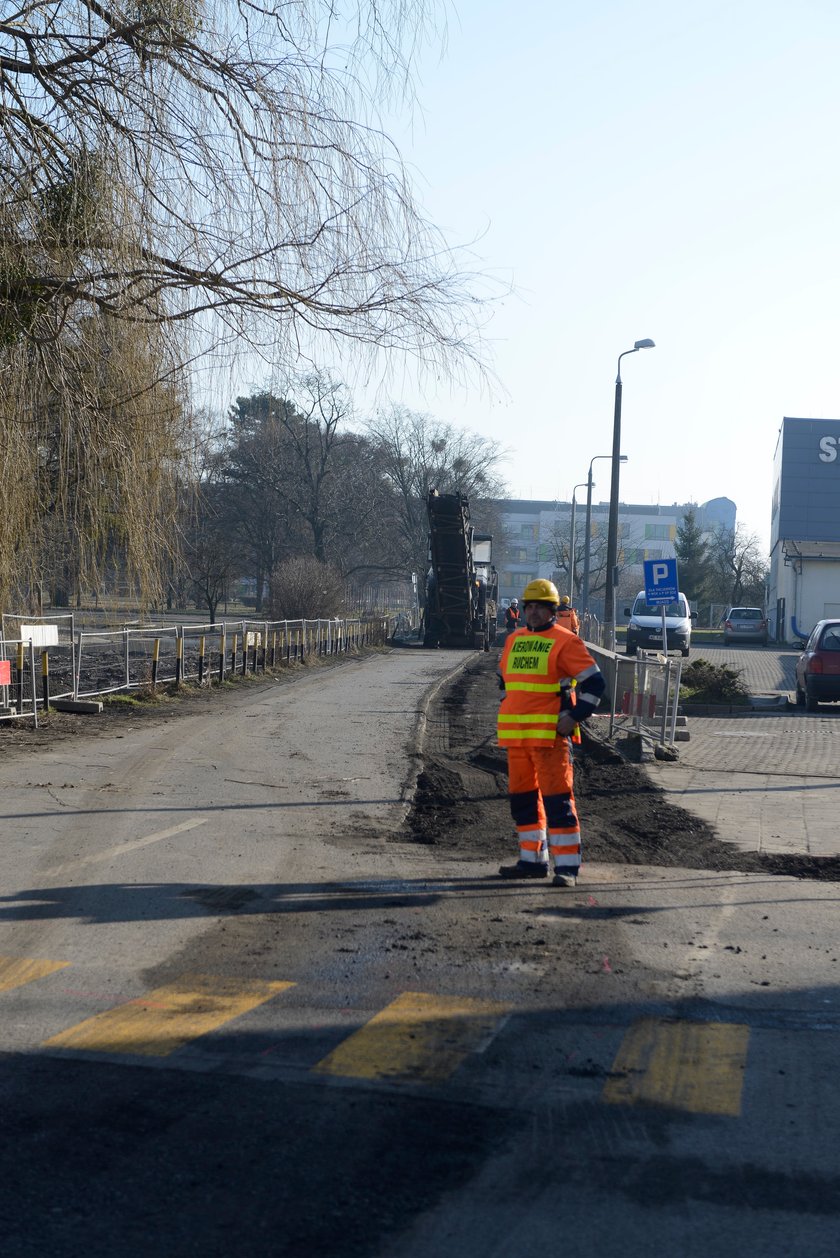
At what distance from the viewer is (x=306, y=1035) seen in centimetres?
498

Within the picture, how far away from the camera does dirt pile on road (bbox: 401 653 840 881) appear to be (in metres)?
9.26

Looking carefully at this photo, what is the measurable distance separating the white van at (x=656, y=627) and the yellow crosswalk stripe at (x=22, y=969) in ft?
108

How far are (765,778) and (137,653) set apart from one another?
18.7 m

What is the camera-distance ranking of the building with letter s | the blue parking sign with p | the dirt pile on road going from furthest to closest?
the building with letter s < the blue parking sign with p < the dirt pile on road

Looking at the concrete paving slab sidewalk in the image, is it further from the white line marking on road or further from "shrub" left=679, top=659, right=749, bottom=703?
the white line marking on road

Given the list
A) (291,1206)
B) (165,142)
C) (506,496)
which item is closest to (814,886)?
(291,1206)

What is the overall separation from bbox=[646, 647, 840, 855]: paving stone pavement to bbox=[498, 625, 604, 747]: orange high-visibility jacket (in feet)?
7.75

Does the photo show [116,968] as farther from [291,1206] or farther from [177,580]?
[177,580]

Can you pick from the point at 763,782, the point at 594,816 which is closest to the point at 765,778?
the point at 763,782

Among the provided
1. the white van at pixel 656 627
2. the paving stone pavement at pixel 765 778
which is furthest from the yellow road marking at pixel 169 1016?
the white van at pixel 656 627

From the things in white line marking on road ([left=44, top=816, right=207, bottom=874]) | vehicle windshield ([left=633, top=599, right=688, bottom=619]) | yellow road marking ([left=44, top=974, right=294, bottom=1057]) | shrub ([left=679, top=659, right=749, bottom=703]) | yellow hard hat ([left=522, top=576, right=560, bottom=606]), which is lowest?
shrub ([left=679, top=659, right=749, bottom=703])

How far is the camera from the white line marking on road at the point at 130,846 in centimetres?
821

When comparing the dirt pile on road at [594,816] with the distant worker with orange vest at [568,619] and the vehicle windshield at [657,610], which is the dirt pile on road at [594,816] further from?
the vehicle windshield at [657,610]

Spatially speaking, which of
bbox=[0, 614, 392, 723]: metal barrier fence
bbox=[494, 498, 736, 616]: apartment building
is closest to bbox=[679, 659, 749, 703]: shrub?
bbox=[0, 614, 392, 723]: metal barrier fence
